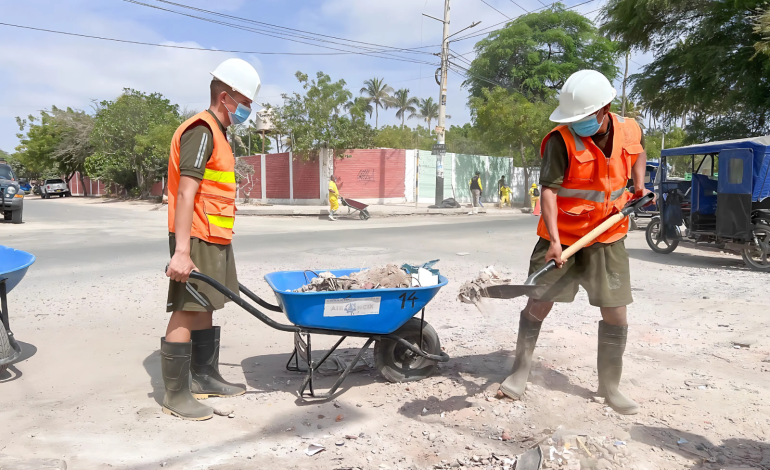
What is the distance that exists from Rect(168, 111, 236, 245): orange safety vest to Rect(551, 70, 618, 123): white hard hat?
1900mm

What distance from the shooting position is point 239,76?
3.19 meters

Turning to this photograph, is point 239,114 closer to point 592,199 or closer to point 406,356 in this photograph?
point 406,356

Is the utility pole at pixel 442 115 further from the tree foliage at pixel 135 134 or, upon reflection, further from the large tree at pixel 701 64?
the tree foliage at pixel 135 134

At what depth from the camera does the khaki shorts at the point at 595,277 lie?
10.3 feet

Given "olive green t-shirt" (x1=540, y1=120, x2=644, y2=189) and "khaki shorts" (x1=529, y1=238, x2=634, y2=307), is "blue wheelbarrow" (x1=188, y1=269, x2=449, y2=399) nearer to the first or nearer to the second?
"khaki shorts" (x1=529, y1=238, x2=634, y2=307)

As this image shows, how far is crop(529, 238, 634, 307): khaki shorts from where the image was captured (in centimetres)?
313

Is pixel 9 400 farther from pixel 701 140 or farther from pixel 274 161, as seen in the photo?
pixel 274 161

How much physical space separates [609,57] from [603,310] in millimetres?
30837

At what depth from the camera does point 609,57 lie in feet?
99.5

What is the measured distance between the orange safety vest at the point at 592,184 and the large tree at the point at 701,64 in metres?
14.0

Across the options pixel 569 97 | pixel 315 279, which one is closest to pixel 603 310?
pixel 569 97

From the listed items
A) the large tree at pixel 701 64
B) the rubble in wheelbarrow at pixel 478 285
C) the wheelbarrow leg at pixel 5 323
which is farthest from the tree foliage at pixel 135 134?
the rubble in wheelbarrow at pixel 478 285

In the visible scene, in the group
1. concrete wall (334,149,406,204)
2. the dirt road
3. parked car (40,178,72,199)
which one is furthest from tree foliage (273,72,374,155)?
parked car (40,178,72,199)

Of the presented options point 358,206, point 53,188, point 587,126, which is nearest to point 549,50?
point 358,206
